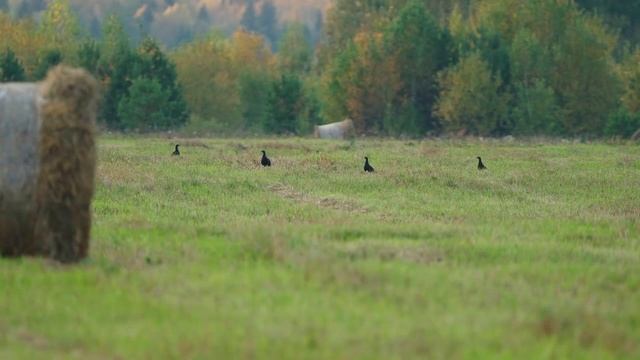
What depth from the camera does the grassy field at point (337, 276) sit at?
10.3 metres

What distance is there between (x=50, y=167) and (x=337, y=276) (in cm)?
397

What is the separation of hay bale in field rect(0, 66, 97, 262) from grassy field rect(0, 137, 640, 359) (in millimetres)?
434

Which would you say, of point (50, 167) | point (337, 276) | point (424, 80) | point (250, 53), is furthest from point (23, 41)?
point (337, 276)

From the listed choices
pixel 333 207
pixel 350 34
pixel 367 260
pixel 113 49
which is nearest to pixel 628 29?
pixel 350 34

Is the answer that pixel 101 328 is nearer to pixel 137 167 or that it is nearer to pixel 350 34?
pixel 137 167

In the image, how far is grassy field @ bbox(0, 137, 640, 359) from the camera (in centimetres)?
1034

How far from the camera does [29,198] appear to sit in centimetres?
1437

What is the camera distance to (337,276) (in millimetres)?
12805

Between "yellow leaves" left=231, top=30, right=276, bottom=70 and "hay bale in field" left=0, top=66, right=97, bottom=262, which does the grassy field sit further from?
"yellow leaves" left=231, top=30, right=276, bottom=70

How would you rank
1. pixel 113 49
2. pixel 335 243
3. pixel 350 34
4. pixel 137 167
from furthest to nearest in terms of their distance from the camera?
1. pixel 350 34
2. pixel 113 49
3. pixel 137 167
4. pixel 335 243

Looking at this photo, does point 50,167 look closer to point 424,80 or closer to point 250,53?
point 424,80

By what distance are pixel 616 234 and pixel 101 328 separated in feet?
30.9

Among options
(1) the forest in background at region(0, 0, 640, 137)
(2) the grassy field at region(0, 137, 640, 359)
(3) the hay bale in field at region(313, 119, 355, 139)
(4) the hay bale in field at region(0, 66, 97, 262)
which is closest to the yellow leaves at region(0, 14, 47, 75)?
(1) the forest in background at region(0, 0, 640, 137)

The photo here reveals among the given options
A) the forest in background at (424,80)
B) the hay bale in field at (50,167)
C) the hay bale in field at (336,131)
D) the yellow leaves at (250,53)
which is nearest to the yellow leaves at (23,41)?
the forest in background at (424,80)
